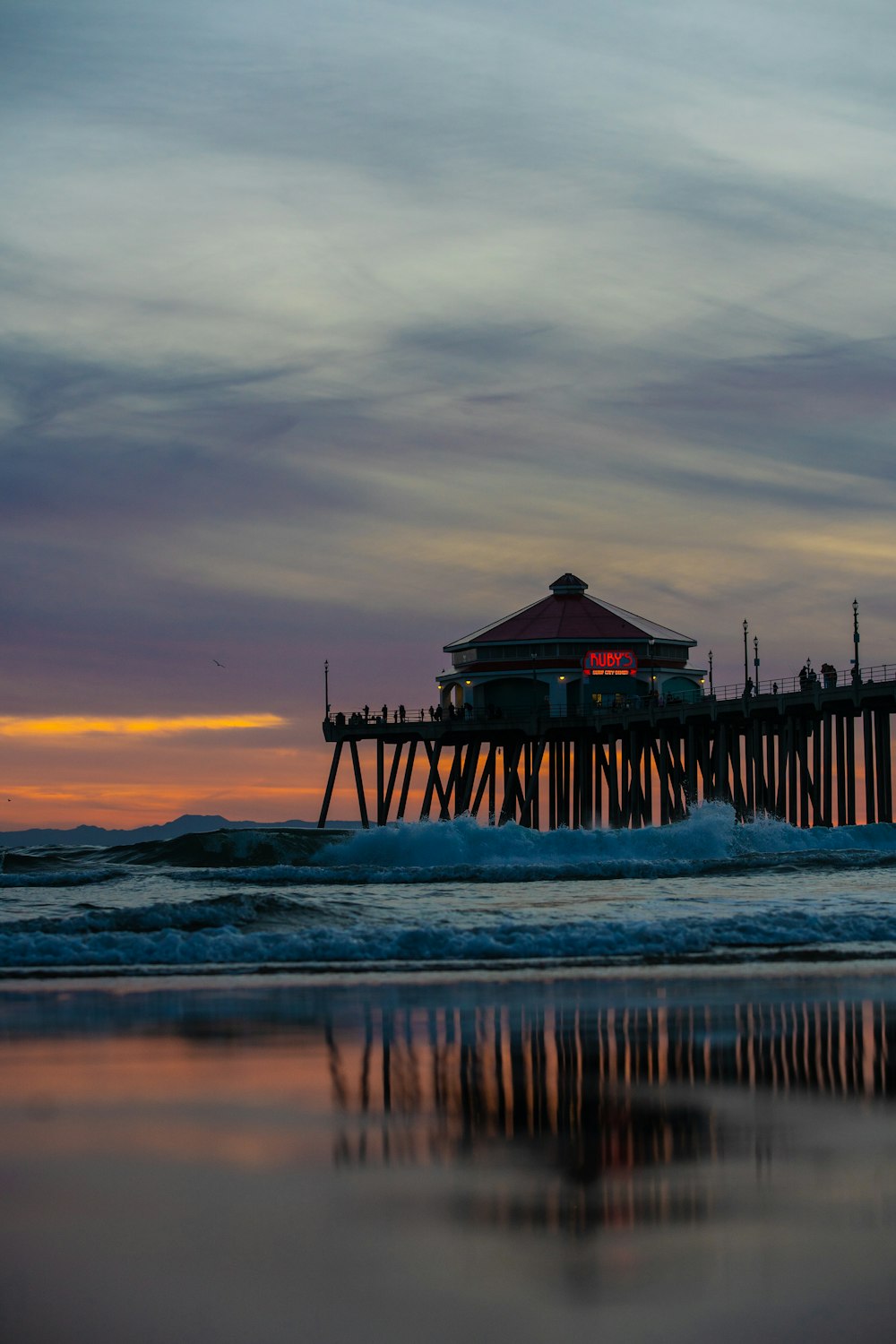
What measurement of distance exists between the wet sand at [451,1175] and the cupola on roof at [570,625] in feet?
198

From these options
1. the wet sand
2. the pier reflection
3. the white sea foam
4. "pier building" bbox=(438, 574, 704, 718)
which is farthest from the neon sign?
the wet sand

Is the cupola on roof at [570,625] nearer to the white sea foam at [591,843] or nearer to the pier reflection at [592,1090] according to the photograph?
the white sea foam at [591,843]

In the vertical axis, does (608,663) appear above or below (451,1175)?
above

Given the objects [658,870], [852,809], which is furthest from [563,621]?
[658,870]

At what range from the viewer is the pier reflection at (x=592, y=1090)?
7840mm

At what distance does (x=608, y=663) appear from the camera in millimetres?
72625

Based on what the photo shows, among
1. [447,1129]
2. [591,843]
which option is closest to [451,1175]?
[447,1129]

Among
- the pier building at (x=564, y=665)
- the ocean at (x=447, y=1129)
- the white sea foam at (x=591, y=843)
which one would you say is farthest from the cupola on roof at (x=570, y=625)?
the ocean at (x=447, y=1129)

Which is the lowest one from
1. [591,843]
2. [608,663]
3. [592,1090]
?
[591,843]

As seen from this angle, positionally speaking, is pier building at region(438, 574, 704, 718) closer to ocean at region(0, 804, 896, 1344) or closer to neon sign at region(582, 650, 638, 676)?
neon sign at region(582, 650, 638, 676)

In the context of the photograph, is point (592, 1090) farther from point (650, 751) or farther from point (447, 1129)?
point (650, 751)

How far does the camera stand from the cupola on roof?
74312mm

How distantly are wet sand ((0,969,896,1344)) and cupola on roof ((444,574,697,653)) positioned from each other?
60.2 meters

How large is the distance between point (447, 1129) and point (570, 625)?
218ft
